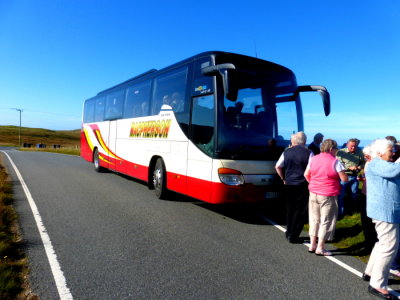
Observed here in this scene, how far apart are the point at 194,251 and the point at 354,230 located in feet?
11.1

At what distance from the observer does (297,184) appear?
5.41 m

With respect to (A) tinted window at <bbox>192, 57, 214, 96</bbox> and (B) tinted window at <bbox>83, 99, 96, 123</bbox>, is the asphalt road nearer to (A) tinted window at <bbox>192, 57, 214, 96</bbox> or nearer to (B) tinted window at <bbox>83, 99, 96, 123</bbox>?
(A) tinted window at <bbox>192, 57, 214, 96</bbox>

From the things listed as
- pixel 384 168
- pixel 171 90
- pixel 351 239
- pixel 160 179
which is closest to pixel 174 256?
pixel 384 168

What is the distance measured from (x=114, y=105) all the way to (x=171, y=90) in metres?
5.14

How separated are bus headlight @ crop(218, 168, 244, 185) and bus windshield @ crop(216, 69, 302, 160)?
267 mm

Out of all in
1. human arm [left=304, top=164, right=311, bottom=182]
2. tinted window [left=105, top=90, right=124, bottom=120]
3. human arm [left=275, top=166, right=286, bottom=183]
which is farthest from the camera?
tinted window [left=105, top=90, right=124, bottom=120]

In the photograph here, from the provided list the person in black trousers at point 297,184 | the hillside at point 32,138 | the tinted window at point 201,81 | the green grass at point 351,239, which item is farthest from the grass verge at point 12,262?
the hillside at point 32,138

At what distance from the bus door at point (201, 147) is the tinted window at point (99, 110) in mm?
8087

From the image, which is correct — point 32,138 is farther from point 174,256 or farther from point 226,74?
point 174,256

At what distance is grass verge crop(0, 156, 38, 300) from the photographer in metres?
3.32

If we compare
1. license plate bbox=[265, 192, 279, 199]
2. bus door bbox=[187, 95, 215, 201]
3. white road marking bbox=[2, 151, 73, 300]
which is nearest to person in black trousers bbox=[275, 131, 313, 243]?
license plate bbox=[265, 192, 279, 199]

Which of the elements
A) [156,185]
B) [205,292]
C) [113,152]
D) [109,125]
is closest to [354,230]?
[205,292]

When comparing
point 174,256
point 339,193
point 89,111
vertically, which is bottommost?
point 174,256

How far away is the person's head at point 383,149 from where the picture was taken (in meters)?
3.50
